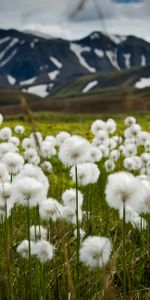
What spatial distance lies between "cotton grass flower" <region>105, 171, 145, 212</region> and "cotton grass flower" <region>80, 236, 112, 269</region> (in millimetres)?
189

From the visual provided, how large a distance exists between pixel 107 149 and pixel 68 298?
535 centimetres

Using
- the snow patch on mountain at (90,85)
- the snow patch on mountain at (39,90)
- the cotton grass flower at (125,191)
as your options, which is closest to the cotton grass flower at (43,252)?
the cotton grass flower at (125,191)

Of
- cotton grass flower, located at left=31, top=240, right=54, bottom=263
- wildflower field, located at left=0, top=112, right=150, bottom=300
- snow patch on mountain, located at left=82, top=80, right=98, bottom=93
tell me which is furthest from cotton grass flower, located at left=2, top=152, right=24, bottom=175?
snow patch on mountain, located at left=82, top=80, right=98, bottom=93

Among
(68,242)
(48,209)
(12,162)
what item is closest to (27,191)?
(48,209)

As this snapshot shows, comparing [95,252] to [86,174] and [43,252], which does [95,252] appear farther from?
[86,174]

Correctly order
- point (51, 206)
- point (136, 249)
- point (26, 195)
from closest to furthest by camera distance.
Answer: point (26, 195) → point (51, 206) → point (136, 249)

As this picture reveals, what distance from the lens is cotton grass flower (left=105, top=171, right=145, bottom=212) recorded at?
2467mm

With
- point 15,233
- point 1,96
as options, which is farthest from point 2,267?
point 1,96

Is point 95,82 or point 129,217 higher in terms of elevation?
point 95,82

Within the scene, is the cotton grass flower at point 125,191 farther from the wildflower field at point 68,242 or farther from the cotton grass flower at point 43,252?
the cotton grass flower at point 43,252

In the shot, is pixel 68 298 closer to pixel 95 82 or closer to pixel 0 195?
pixel 0 195

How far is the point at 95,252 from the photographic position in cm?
256

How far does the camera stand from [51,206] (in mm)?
3469

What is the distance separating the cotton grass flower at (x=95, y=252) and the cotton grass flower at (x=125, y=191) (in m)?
0.19
